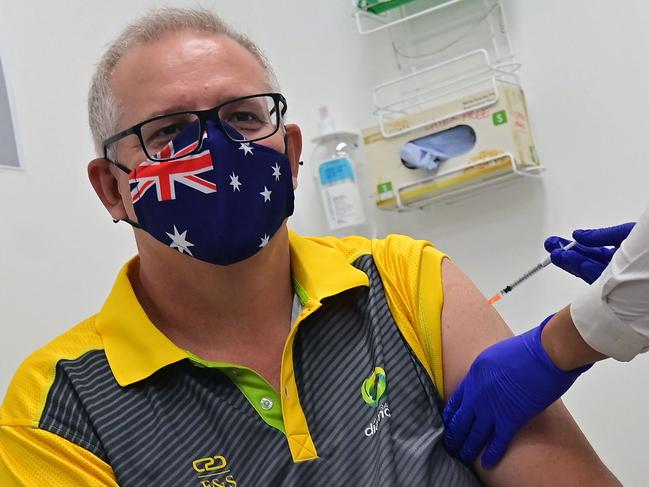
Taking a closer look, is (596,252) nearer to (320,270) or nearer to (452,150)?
(320,270)

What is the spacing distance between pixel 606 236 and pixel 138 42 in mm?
846

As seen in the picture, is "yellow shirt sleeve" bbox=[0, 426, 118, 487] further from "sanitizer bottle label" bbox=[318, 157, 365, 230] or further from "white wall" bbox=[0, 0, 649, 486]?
"sanitizer bottle label" bbox=[318, 157, 365, 230]

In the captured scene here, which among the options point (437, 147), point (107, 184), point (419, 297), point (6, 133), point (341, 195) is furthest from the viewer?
point (341, 195)

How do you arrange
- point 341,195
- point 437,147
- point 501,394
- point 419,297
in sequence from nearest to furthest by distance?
point 501,394, point 419,297, point 437,147, point 341,195

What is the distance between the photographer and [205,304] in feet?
4.56

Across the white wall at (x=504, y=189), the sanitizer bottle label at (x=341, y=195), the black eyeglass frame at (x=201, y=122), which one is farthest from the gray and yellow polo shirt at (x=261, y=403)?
the sanitizer bottle label at (x=341, y=195)

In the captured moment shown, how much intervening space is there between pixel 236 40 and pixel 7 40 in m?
0.81

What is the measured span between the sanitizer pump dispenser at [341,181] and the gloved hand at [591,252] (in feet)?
2.85

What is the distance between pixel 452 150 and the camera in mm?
1976

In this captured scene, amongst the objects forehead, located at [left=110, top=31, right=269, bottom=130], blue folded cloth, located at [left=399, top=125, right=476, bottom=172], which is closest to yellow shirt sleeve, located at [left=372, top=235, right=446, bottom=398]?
forehead, located at [left=110, top=31, right=269, bottom=130]

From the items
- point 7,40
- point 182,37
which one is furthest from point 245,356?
point 7,40

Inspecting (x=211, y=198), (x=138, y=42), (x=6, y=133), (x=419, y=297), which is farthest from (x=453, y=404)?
(x=6, y=133)

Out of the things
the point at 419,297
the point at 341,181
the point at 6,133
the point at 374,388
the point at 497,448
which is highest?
the point at 6,133

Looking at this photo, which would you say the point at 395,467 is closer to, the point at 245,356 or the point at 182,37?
the point at 245,356
